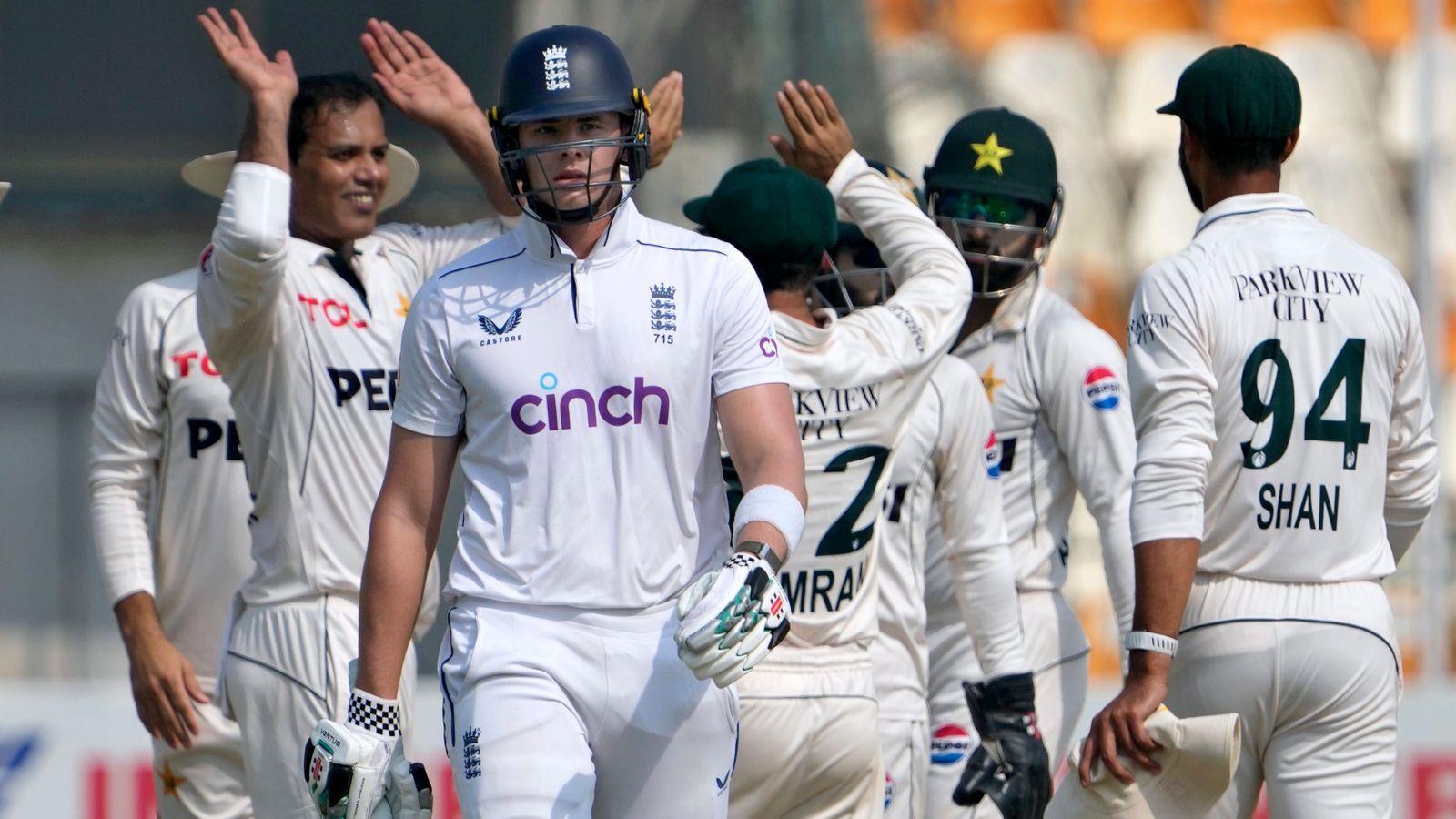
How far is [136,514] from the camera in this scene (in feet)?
17.0

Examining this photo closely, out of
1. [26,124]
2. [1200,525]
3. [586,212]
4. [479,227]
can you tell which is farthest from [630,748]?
[26,124]

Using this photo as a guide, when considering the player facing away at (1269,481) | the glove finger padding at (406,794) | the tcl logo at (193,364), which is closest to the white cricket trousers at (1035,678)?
the player facing away at (1269,481)

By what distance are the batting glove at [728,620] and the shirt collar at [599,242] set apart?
0.61m

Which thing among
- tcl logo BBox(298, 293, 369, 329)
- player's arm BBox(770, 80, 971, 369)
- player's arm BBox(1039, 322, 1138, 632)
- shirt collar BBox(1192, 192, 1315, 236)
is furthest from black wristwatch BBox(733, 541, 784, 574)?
player's arm BBox(1039, 322, 1138, 632)

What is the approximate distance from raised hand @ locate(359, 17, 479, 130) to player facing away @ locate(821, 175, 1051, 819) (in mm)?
1061

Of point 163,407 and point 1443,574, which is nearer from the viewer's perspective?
point 163,407

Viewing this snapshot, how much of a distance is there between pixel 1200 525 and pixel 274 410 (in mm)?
2013

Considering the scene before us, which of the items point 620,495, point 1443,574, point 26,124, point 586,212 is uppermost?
point 26,124

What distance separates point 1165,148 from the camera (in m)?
14.8

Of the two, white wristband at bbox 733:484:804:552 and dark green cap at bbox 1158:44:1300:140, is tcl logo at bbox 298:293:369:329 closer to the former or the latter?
white wristband at bbox 733:484:804:552

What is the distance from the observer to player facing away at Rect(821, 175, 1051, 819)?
4781 mm

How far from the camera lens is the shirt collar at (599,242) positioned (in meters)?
3.52

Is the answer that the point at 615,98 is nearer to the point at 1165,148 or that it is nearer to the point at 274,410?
the point at 274,410

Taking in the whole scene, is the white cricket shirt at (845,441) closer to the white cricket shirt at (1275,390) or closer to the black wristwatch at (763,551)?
the white cricket shirt at (1275,390)
